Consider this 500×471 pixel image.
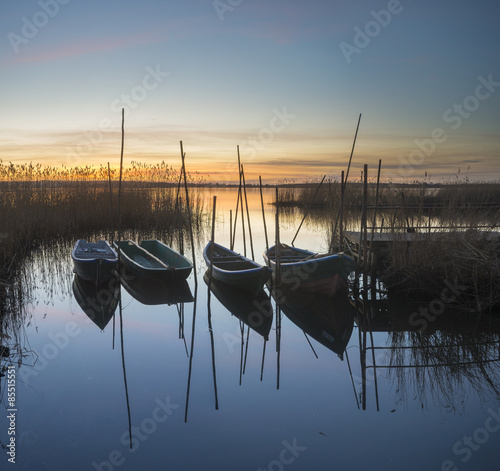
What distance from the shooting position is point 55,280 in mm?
8109

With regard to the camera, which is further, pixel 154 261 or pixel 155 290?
pixel 154 261

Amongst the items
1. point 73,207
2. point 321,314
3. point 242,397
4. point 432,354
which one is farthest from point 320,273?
point 73,207

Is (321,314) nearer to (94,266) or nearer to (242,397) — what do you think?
(242,397)

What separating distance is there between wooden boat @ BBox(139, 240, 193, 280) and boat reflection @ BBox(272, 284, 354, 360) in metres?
1.62

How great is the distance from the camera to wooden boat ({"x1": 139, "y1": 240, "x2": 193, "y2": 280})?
7483 millimetres

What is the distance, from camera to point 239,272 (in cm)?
694

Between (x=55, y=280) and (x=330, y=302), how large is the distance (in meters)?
5.09

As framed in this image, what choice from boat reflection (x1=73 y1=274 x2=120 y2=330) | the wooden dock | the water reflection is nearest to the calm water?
the water reflection

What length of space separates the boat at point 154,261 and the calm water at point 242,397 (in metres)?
1.28

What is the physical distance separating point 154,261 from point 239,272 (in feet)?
8.86

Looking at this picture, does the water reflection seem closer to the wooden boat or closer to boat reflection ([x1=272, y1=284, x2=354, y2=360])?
boat reflection ([x1=272, y1=284, x2=354, y2=360])

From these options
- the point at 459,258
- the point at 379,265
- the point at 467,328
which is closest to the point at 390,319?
the point at 467,328

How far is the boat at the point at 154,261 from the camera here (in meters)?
7.47

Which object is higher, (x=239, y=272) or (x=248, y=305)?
(x=239, y=272)
